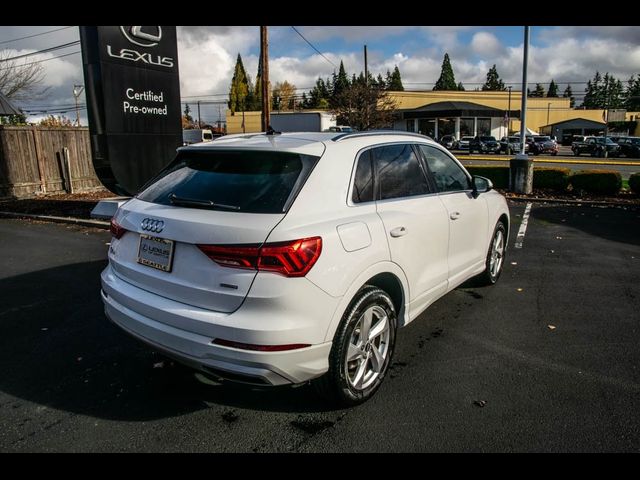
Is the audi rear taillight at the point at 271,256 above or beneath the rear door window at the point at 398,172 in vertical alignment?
beneath

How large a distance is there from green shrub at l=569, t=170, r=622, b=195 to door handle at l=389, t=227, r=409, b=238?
11280mm

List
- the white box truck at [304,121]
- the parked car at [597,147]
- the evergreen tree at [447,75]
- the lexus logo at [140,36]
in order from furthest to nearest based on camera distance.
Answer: the evergreen tree at [447,75], the white box truck at [304,121], the parked car at [597,147], the lexus logo at [140,36]

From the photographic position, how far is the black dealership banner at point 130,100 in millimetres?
8758

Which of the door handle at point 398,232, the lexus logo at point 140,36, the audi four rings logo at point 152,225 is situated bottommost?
the door handle at point 398,232

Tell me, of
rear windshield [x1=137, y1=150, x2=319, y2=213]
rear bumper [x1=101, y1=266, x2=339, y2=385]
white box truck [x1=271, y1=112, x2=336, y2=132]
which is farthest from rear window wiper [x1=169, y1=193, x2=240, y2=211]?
white box truck [x1=271, y1=112, x2=336, y2=132]

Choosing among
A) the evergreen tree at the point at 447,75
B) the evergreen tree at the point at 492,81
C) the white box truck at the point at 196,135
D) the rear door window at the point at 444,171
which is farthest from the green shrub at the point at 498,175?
the evergreen tree at the point at 492,81

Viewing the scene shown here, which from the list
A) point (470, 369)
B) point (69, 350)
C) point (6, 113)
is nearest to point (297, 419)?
point (470, 369)

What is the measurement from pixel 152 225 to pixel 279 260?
2.98ft

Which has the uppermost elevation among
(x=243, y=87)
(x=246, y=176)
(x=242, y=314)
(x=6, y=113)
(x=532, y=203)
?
(x=243, y=87)

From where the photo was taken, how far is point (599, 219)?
9.89 m

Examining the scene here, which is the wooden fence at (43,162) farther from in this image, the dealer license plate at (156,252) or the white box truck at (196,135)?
the white box truck at (196,135)

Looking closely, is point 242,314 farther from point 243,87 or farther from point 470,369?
point 243,87
